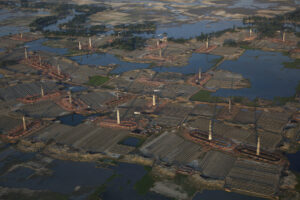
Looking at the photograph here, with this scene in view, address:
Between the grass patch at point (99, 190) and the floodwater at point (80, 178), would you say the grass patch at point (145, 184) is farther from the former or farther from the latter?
the grass patch at point (99, 190)

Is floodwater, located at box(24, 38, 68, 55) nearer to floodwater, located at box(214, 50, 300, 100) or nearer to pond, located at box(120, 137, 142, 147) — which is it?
floodwater, located at box(214, 50, 300, 100)

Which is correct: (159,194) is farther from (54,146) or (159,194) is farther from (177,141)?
(54,146)

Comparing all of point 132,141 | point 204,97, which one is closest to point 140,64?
point 204,97

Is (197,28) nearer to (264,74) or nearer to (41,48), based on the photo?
(264,74)

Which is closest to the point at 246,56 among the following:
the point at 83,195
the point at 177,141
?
the point at 177,141

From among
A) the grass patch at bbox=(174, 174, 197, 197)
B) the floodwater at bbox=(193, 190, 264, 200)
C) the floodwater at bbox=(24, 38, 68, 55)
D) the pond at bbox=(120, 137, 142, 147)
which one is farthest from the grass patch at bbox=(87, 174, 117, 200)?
the floodwater at bbox=(24, 38, 68, 55)

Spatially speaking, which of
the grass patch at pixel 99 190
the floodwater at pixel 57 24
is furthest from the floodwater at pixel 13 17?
the grass patch at pixel 99 190

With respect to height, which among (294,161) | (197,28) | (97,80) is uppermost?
(197,28)
